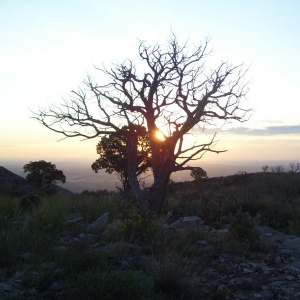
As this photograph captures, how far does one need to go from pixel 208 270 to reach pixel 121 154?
1116 cm

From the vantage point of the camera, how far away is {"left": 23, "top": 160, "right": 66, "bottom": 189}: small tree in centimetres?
3062

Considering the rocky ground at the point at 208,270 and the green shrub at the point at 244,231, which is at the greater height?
the green shrub at the point at 244,231

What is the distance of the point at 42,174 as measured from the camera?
30906 mm

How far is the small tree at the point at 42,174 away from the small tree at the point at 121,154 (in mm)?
5920

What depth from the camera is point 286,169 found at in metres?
32.5

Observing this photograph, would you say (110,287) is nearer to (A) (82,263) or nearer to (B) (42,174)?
(A) (82,263)

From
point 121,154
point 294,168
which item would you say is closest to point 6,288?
point 121,154

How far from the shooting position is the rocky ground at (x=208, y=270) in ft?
19.6

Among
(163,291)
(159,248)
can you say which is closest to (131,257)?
(159,248)

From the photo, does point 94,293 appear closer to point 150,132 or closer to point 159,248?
point 159,248

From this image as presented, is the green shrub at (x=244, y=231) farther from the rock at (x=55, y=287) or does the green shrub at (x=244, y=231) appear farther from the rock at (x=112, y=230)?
the rock at (x=55, y=287)

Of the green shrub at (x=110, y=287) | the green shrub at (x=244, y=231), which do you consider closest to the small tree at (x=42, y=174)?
the green shrub at (x=244, y=231)

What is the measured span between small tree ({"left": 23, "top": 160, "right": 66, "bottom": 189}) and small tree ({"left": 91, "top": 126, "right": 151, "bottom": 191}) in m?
5.92

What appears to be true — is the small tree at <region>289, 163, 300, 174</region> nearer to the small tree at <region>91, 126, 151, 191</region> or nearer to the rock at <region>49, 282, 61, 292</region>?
the small tree at <region>91, 126, 151, 191</region>
